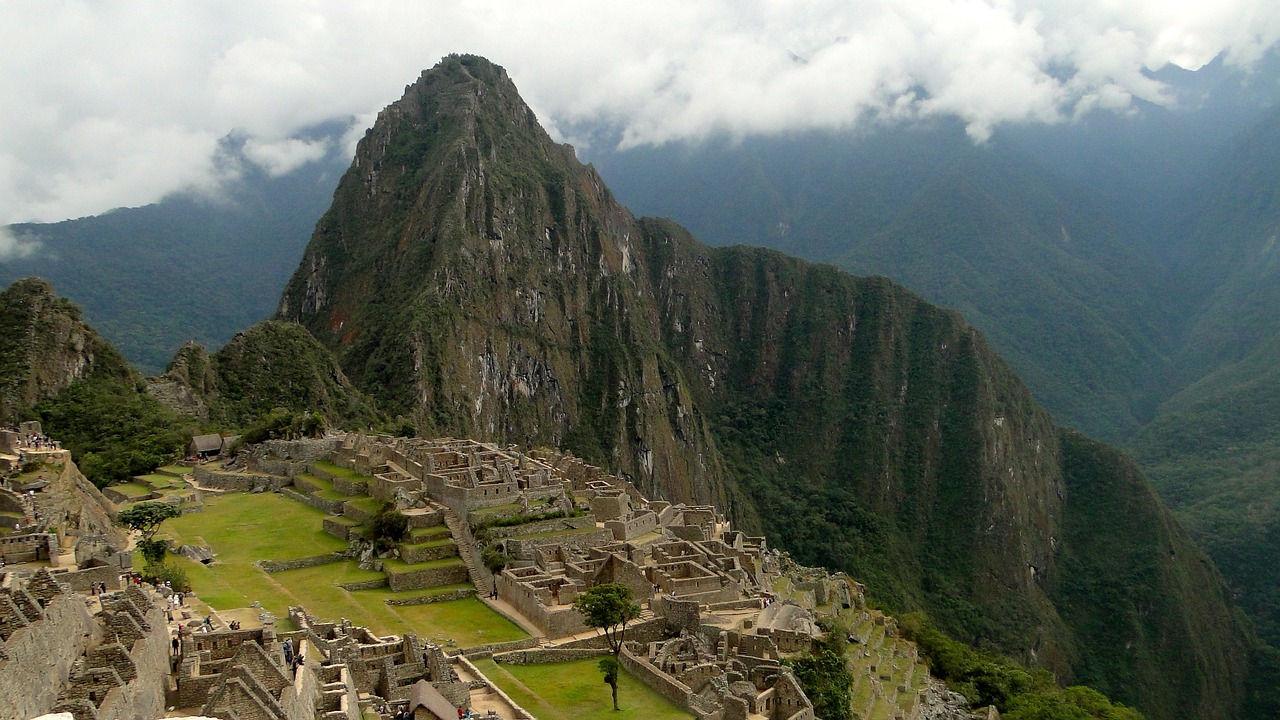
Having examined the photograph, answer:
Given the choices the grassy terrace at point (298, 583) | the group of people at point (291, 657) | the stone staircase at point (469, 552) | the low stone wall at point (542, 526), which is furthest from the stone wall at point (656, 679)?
the group of people at point (291, 657)

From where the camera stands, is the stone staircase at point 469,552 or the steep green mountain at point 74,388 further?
the steep green mountain at point 74,388

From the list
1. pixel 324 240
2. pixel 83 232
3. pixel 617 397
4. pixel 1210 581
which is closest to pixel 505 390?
pixel 617 397

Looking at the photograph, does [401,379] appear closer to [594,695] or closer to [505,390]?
[505,390]

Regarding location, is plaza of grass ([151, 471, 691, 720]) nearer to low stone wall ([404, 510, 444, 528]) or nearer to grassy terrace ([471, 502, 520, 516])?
low stone wall ([404, 510, 444, 528])

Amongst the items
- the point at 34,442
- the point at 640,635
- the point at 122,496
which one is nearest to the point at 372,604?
the point at 640,635

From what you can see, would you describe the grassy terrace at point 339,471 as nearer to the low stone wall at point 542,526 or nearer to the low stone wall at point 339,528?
the low stone wall at point 339,528

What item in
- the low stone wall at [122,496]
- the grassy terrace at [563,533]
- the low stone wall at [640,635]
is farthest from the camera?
the low stone wall at [122,496]
